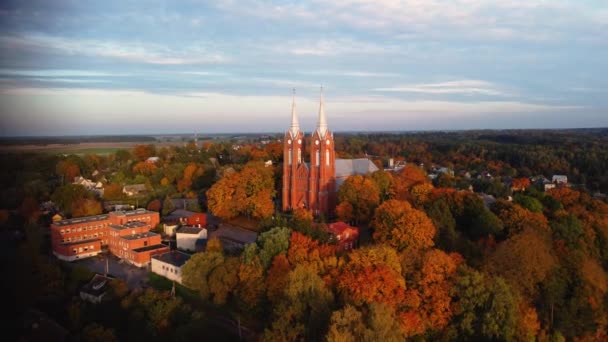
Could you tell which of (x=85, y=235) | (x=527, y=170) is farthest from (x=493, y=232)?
(x=527, y=170)

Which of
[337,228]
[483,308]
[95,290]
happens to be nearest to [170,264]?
[95,290]

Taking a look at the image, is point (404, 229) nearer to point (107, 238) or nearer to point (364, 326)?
point (364, 326)

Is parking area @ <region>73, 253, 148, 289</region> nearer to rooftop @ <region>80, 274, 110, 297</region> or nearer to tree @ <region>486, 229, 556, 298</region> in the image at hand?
rooftop @ <region>80, 274, 110, 297</region>

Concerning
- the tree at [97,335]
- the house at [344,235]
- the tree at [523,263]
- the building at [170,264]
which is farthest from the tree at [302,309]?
the tree at [523,263]

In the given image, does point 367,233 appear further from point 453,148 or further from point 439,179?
point 453,148

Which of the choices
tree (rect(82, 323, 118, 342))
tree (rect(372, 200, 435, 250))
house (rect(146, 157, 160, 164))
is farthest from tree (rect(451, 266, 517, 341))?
house (rect(146, 157, 160, 164))

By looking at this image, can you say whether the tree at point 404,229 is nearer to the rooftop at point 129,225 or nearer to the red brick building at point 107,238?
the red brick building at point 107,238
